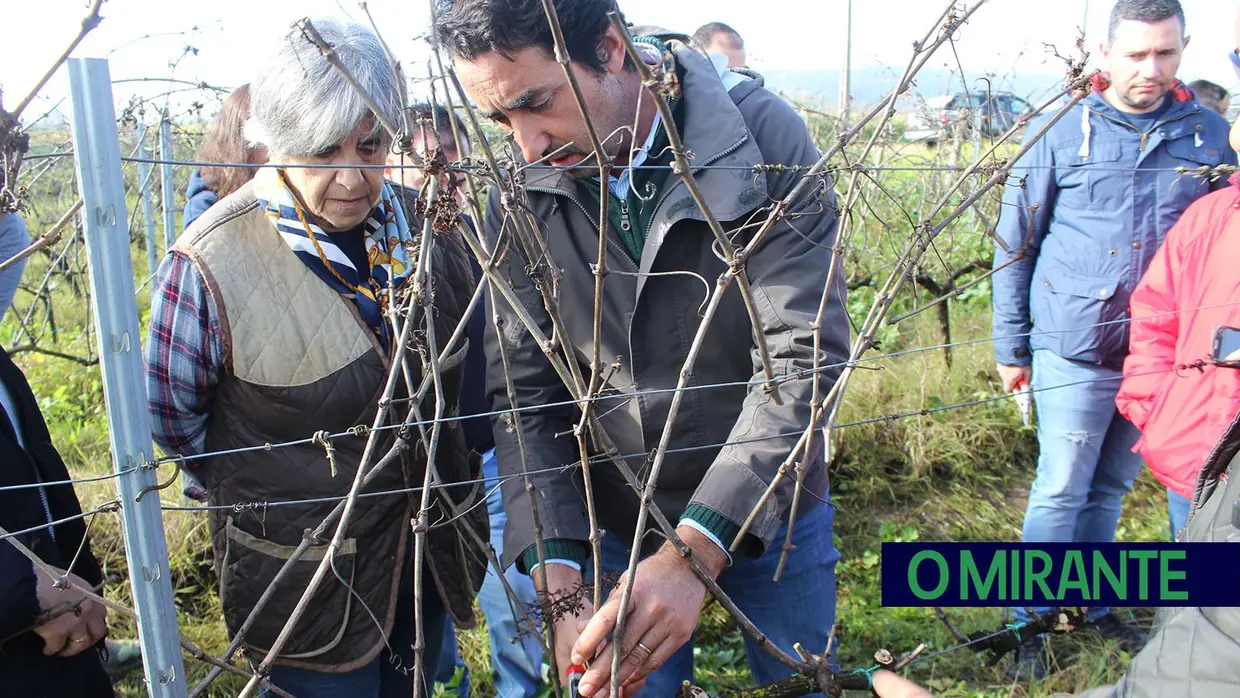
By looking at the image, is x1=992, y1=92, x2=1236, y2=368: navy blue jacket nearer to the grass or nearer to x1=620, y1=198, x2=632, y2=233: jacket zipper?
the grass

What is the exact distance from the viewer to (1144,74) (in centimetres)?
307

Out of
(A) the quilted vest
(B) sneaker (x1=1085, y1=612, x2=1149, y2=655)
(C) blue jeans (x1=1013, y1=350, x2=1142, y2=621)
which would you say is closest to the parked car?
(C) blue jeans (x1=1013, y1=350, x2=1142, y2=621)

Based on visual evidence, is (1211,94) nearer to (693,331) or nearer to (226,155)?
(693,331)

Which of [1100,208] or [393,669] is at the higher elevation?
[1100,208]

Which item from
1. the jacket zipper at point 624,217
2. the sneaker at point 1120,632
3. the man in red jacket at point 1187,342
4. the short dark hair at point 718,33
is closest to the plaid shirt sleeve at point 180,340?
the jacket zipper at point 624,217

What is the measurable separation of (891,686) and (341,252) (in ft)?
4.29

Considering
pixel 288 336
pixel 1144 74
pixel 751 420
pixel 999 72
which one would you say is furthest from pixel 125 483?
pixel 999 72

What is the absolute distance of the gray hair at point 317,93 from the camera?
70.0 inches

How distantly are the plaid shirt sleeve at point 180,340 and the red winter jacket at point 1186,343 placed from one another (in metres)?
2.10

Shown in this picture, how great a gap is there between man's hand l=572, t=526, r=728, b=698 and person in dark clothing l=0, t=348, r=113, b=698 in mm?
905

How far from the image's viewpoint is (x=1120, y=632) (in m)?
3.35

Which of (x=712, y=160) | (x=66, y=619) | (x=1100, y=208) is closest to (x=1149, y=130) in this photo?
(x=1100, y=208)

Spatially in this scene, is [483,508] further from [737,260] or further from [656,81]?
[656,81]

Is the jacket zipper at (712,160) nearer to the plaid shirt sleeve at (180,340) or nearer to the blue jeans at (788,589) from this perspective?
the blue jeans at (788,589)
